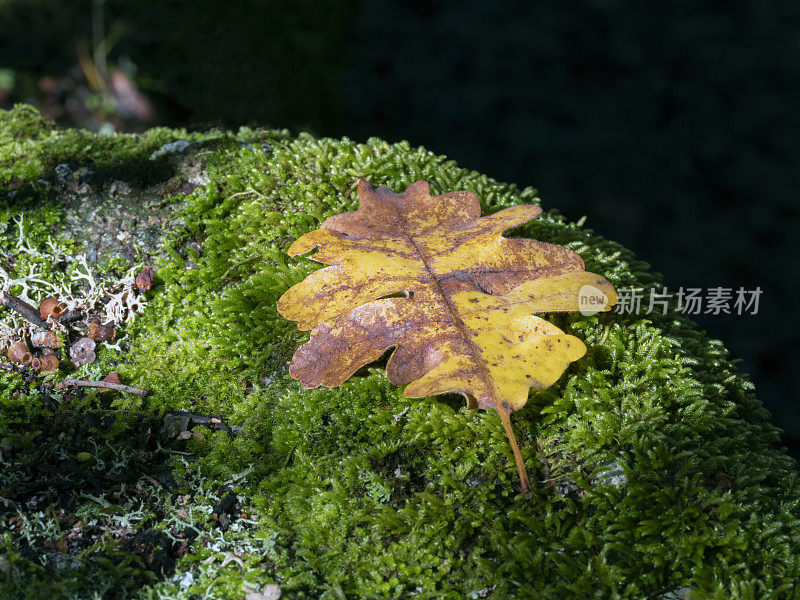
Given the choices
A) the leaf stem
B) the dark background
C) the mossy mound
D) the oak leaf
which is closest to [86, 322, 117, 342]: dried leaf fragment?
the mossy mound

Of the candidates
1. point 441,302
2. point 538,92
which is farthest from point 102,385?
point 538,92

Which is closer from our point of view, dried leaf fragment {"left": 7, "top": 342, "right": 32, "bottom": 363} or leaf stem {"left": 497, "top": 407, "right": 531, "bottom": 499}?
leaf stem {"left": 497, "top": 407, "right": 531, "bottom": 499}

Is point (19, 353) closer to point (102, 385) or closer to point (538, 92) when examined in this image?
point (102, 385)

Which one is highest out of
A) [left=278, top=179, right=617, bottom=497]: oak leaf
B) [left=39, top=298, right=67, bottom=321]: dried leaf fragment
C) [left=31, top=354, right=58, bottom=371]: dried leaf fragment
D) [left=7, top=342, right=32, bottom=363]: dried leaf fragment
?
[left=278, top=179, right=617, bottom=497]: oak leaf

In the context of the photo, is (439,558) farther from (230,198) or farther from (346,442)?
(230,198)

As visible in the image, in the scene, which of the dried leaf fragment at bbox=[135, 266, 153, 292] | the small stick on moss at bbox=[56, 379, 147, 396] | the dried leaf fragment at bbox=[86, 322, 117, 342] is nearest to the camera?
the small stick on moss at bbox=[56, 379, 147, 396]

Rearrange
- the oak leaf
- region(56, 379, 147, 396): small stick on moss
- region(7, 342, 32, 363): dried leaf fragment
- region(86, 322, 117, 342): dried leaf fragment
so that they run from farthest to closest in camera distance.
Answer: region(86, 322, 117, 342): dried leaf fragment, region(7, 342, 32, 363): dried leaf fragment, region(56, 379, 147, 396): small stick on moss, the oak leaf

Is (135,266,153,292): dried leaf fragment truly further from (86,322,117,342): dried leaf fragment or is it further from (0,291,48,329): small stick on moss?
(0,291,48,329): small stick on moss
